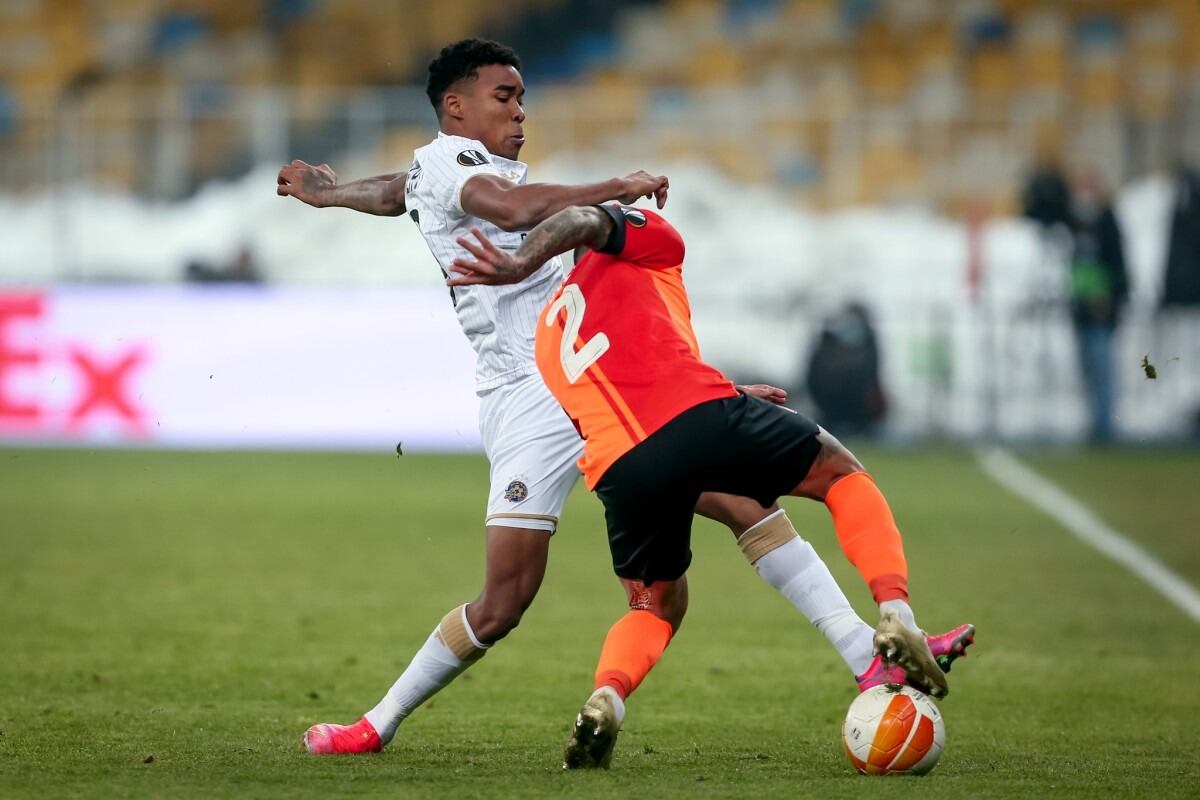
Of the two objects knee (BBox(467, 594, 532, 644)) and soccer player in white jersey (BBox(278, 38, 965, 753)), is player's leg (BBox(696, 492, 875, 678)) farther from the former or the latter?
knee (BBox(467, 594, 532, 644))

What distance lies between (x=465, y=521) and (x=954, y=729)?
6.76 meters

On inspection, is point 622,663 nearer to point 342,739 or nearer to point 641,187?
point 342,739

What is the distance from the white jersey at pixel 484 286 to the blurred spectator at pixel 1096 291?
13.2m

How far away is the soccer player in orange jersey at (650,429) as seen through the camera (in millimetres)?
4914

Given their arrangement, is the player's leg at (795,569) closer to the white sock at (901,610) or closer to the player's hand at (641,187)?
the white sock at (901,610)

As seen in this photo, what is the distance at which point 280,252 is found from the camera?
2000 centimetres

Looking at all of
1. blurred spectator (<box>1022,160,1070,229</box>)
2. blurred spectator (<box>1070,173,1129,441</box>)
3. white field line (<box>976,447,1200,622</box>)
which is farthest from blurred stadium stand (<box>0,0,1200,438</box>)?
white field line (<box>976,447,1200,622</box>)

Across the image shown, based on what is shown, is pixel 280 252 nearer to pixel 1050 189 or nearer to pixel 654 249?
pixel 1050 189

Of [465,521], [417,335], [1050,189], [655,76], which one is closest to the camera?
[465,521]

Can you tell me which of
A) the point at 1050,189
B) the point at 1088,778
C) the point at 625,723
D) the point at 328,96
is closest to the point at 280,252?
the point at 328,96

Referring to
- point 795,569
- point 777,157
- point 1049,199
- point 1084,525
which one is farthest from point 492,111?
point 777,157

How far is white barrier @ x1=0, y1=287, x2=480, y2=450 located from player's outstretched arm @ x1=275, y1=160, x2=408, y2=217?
10491 mm

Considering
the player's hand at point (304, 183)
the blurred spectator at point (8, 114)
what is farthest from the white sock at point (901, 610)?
the blurred spectator at point (8, 114)

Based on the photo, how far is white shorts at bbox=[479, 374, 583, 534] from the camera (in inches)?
213
